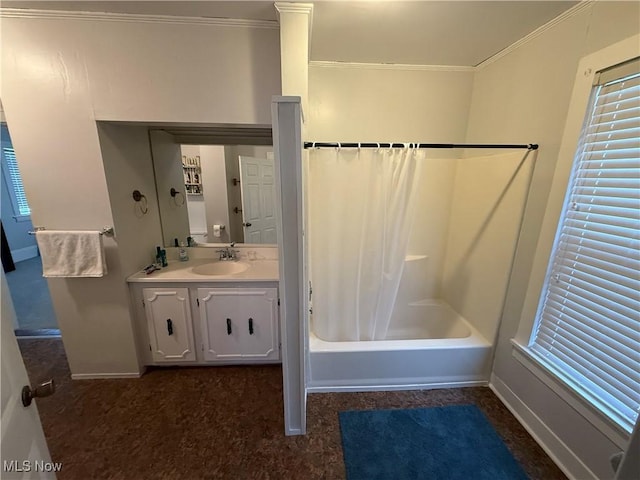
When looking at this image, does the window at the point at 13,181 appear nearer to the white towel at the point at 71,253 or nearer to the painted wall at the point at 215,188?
the white towel at the point at 71,253

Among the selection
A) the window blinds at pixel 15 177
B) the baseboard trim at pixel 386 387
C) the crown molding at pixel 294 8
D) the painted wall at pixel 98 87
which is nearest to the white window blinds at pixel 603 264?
the baseboard trim at pixel 386 387

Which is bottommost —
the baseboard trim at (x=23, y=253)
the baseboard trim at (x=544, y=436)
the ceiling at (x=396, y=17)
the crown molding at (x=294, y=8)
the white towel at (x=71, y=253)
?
the baseboard trim at (x=544, y=436)

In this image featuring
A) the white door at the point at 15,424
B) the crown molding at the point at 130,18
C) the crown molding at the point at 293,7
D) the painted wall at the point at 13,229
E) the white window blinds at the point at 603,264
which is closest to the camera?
the white door at the point at 15,424

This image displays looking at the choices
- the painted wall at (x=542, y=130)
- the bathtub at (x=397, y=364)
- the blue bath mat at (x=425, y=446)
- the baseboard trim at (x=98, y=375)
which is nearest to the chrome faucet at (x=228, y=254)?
the bathtub at (x=397, y=364)

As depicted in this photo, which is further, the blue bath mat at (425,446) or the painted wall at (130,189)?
the painted wall at (130,189)

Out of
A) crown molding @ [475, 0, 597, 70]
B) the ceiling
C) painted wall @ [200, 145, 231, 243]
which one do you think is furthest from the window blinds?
crown molding @ [475, 0, 597, 70]

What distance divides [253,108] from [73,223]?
4.72ft

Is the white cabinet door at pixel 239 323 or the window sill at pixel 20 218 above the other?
the window sill at pixel 20 218

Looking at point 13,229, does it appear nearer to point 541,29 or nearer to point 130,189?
point 130,189

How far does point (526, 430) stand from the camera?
164cm

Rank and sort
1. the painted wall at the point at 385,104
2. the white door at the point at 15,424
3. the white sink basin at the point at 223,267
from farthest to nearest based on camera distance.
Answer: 1. the white sink basin at the point at 223,267
2. the painted wall at the point at 385,104
3. the white door at the point at 15,424

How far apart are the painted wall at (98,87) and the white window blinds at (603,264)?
1748 mm

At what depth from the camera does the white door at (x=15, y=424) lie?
0.65m

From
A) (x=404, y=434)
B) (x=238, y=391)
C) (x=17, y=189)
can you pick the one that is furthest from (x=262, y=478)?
(x=17, y=189)
